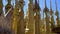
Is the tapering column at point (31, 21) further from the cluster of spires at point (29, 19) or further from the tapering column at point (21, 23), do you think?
the tapering column at point (21, 23)

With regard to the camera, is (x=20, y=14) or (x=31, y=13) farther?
(x=31, y=13)

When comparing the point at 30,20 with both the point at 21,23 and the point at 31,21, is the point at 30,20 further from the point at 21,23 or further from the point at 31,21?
the point at 21,23

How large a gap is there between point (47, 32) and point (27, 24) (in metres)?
0.38

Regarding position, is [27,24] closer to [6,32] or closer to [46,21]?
[46,21]

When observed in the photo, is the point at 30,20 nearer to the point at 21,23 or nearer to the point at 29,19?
the point at 29,19

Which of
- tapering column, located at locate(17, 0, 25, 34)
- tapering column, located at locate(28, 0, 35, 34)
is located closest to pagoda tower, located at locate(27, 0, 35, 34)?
tapering column, located at locate(28, 0, 35, 34)

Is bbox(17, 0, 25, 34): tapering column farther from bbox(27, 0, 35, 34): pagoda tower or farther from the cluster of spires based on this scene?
bbox(27, 0, 35, 34): pagoda tower

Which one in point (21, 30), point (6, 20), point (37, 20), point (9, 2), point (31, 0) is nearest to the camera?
point (6, 20)

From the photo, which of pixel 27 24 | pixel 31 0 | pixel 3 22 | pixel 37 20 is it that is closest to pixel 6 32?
pixel 3 22

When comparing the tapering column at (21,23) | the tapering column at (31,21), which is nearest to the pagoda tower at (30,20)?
the tapering column at (31,21)

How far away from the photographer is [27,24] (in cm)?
208

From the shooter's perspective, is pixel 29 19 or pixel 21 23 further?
pixel 29 19

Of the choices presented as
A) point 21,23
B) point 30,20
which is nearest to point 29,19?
point 30,20

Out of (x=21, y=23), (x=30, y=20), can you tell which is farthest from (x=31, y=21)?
(x=21, y=23)
